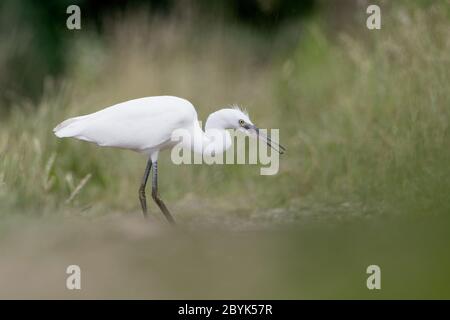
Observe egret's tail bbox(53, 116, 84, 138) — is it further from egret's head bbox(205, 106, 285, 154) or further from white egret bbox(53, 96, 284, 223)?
egret's head bbox(205, 106, 285, 154)

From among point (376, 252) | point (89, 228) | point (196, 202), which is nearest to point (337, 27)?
point (196, 202)

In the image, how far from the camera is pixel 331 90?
824 centimetres

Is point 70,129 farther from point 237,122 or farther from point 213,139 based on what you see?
point 237,122

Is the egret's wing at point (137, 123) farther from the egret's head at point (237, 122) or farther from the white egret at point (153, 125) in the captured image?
the egret's head at point (237, 122)

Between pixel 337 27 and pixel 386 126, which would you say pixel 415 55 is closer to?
pixel 386 126

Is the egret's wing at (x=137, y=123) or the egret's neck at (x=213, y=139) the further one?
the egret's neck at (x=213, y=139)

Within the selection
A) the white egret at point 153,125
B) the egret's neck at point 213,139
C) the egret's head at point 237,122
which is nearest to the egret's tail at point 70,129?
the white egret at point 153,125

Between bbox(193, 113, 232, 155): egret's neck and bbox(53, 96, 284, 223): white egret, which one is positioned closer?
bbox(53, 96, 284, 223): white egret

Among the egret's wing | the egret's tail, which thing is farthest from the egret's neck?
the egret's tail

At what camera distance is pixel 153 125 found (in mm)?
4969

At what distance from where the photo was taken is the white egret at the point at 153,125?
497 cm

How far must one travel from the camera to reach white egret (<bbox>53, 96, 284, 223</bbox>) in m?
4.97

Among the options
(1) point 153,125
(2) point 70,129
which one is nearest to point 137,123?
(1) point 153,125

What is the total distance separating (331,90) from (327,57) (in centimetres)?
49
